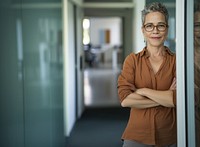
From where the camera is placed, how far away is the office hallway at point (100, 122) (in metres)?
4.60

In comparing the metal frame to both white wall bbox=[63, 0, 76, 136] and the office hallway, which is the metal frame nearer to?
the office hallway

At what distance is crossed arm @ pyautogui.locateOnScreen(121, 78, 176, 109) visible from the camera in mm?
1674

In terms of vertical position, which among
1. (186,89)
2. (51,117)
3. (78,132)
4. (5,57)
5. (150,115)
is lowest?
(78,132)

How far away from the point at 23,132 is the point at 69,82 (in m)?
2.68

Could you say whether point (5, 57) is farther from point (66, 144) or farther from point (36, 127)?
point (66, 144)

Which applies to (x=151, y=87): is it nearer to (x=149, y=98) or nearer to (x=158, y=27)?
(x=149, y=98)

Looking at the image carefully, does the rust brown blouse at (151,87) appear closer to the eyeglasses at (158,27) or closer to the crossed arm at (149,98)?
the crossed arm at (149,98)

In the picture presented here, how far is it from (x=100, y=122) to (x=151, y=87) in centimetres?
413

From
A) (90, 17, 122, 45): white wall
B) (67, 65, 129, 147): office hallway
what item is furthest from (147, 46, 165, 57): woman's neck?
(90, 17, 122, 45): white wall

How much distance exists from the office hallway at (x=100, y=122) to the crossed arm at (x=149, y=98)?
2790 mm

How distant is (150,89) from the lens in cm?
170

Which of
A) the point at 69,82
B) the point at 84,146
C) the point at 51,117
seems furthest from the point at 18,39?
the point at 69,82

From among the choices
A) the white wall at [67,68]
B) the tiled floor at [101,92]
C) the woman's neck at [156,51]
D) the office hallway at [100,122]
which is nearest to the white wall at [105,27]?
the tiled floor at [101,92]

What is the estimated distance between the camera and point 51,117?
136 inches
